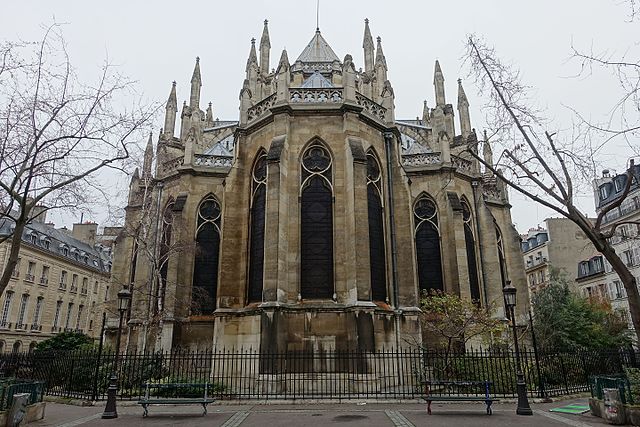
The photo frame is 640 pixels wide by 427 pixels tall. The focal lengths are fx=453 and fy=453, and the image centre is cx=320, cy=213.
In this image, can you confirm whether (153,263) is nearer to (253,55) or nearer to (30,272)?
(253,55)

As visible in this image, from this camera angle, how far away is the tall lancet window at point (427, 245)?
22.4 metres

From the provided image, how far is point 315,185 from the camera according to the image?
1819 centimetres

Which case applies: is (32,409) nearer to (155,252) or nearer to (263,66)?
(155,252)

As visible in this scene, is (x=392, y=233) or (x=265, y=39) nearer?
(x=392, y=233)

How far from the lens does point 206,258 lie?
2170 centimetres

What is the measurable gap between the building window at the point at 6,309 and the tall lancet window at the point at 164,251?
20.8 metres

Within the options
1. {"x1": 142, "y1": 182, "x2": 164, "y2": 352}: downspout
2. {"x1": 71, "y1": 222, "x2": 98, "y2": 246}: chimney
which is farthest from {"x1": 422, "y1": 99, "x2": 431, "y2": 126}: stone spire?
{"x1": 71, "y1": 222, "x2": 98, "y2": 246}: chimney

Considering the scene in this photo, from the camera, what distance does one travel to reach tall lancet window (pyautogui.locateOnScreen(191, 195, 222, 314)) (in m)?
20.6

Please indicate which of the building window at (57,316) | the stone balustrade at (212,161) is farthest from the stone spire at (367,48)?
the building window at (57,316)

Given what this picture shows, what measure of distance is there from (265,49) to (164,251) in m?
13.9

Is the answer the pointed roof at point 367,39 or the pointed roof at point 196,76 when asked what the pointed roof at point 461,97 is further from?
the pointed roof at point 196,76

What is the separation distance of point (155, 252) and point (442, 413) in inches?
565

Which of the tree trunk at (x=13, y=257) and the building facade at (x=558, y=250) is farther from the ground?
the building facade at (x=558, y=250)

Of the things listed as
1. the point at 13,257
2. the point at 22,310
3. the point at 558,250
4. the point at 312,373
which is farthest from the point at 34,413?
the point at 558,250
